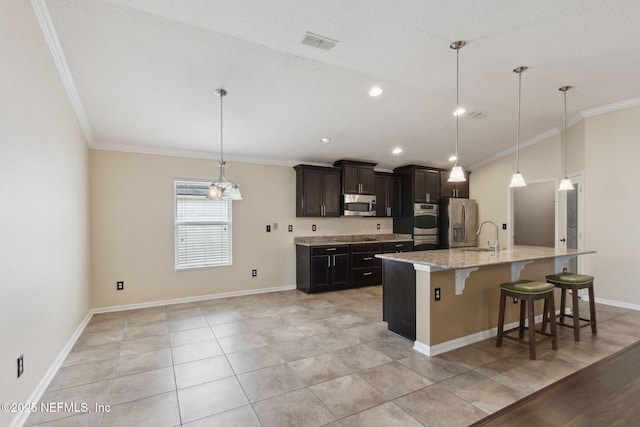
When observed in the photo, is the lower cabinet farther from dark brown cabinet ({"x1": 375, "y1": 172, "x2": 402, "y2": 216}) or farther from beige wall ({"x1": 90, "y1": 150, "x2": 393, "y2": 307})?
dark brown cabinet ({"x1": 375, "y1": 172, "x2": 402, "y2": 216})

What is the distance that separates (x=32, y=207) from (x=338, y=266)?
422 centimetres

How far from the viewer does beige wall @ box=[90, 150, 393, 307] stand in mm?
4355

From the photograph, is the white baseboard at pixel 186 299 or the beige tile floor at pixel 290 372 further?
the white baseboard at pixel 186 299

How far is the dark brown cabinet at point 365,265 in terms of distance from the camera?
5730 millimetres

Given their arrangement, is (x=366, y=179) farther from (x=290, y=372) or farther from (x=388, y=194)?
(x=290, y=372)

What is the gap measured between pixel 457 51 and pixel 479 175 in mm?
4589

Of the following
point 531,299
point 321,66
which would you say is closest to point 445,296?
point 531,299

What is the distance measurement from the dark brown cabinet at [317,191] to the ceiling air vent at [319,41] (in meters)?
2.93

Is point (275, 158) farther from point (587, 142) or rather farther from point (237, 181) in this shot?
point (587, 142)

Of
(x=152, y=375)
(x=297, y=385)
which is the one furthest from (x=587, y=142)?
(x=152, y=375)

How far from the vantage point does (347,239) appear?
20.4 feet

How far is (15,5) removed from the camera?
188 centimetres

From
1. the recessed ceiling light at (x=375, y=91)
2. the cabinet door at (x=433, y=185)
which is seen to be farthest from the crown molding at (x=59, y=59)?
the cabinet door at (x=433, y=185)

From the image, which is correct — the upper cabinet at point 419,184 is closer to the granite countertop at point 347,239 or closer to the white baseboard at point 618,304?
the granite countertop at point 347,239
